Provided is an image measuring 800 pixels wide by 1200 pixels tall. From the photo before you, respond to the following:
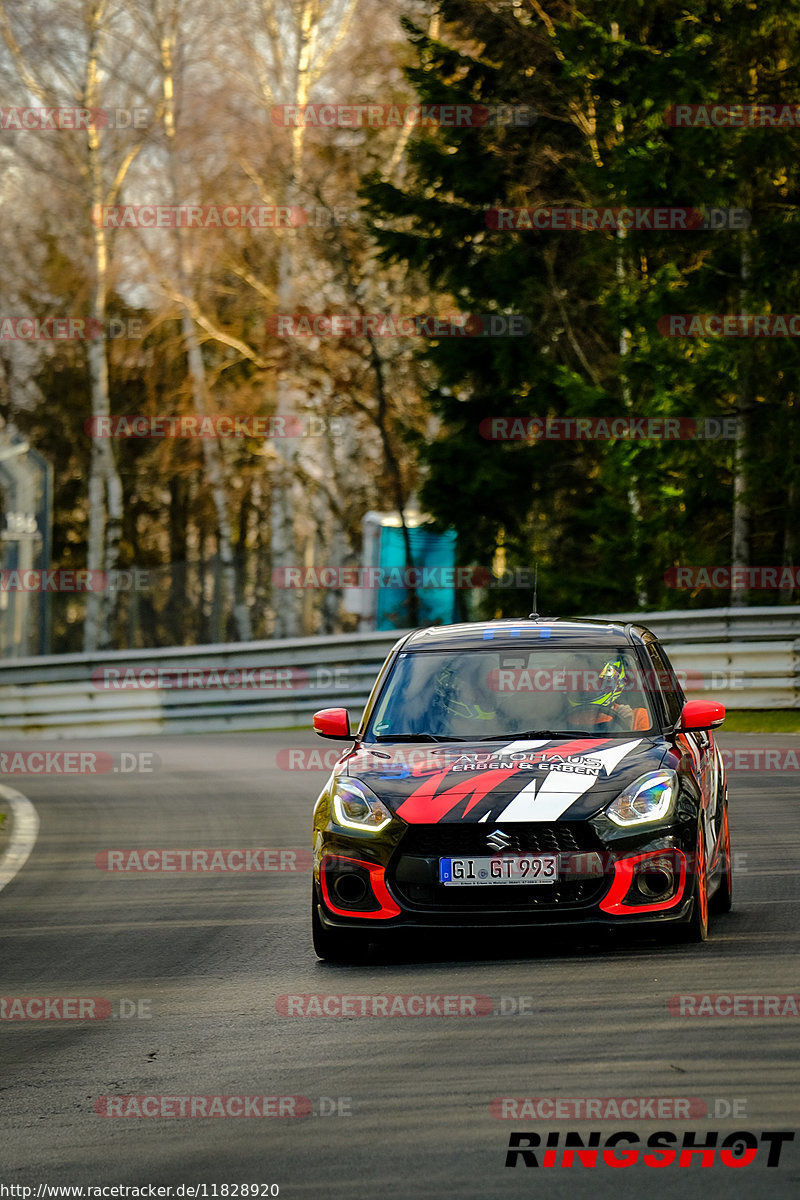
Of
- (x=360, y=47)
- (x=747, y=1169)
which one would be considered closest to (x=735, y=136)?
(x=360, y=47)

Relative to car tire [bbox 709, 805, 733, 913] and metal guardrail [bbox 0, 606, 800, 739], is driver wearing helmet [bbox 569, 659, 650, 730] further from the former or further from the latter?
metal guardrail [bbox 0, 606, 800, 739]

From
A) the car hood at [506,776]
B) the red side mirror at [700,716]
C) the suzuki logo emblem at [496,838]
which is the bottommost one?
the suzuki logo emblem at [496,838]

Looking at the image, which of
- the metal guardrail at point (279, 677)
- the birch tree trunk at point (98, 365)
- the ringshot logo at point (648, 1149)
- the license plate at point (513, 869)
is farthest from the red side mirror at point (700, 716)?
the birch tree trunk at point (98, 365)

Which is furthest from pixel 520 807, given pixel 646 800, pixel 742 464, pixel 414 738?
pixel 742 464

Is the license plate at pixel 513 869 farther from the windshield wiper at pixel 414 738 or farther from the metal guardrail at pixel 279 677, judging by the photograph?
the metal guardrail at pixel 279 677

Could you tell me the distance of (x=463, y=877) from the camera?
Result: 7449 mm

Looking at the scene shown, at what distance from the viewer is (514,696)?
27.7 ft

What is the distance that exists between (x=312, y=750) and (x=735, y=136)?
10049 mm

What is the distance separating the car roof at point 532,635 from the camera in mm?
8750

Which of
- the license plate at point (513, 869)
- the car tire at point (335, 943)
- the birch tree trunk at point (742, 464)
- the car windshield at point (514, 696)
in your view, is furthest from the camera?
the birch tree trunk at point (742, 464)

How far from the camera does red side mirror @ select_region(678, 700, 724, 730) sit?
8.20 m

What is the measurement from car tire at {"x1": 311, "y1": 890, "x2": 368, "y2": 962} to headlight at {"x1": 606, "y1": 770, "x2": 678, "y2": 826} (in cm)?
127

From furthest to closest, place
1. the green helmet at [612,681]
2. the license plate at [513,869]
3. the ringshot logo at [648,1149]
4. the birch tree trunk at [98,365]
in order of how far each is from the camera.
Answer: the birch tree trunk at [98,365], the green helmet at [612,681], the license plate at [513,869], the ringshot logo at [648,1149]

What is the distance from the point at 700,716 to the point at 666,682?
75cm
